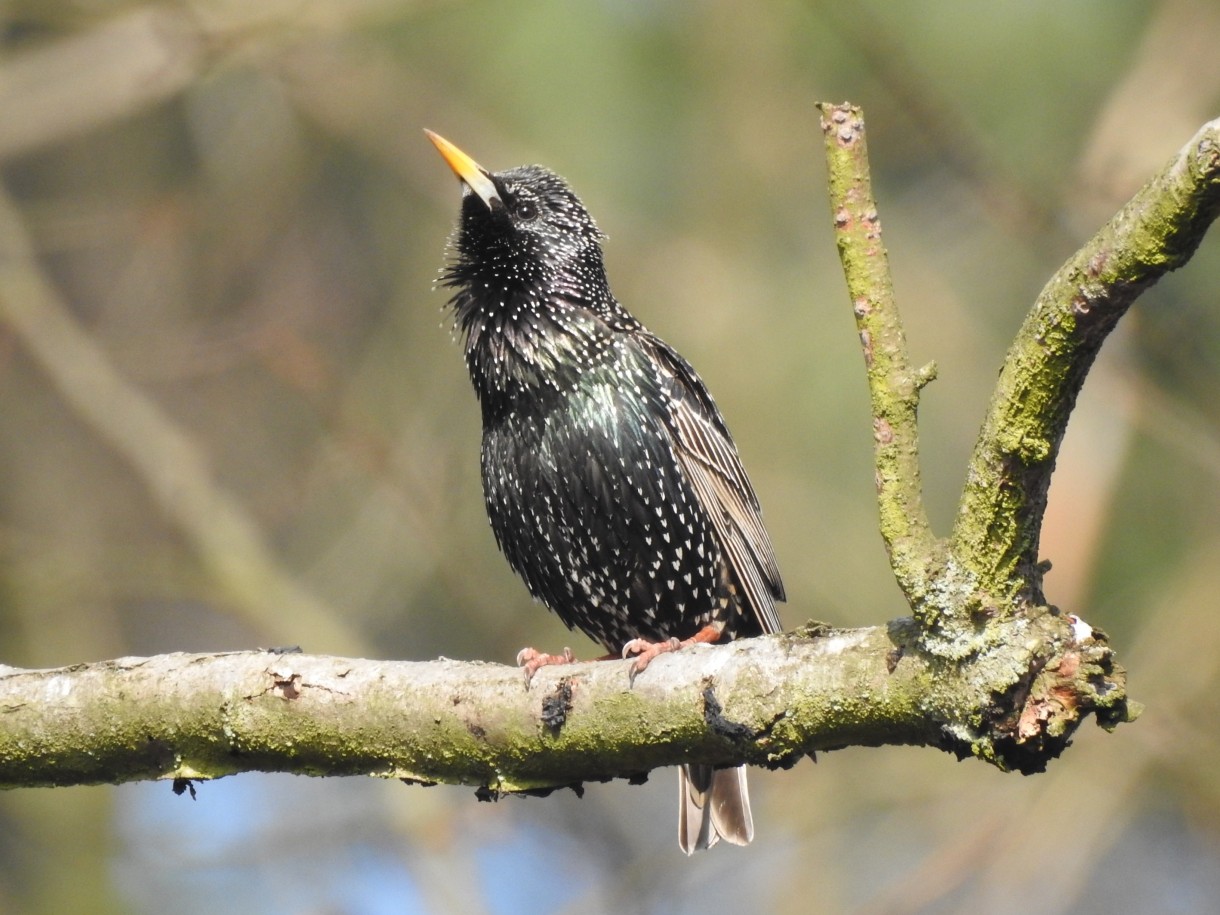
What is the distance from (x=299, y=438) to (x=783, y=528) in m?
3.18

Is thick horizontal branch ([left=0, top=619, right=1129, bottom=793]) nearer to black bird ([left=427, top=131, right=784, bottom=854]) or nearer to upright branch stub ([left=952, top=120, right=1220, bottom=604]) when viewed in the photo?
upright branch stub ([left=952, top=120, right=1220, bottom=604])

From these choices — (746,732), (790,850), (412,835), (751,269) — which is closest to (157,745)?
(746,732)

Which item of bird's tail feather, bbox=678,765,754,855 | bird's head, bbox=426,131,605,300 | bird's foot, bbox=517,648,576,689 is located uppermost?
bird's head, bbox=426,131,605,300

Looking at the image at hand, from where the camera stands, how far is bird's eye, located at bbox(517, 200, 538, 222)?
16.5 ft

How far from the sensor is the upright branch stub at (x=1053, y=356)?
82.0 inches

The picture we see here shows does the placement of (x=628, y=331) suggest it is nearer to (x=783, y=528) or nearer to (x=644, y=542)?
(x=644, y=542)

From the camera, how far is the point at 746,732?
2.84 meters

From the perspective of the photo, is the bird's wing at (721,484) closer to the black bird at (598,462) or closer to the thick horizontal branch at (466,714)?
the black bird at (598,462)

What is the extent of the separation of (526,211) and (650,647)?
2.10 meters

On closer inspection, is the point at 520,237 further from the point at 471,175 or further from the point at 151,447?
the point at 151,447

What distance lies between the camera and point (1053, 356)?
7.61 feet

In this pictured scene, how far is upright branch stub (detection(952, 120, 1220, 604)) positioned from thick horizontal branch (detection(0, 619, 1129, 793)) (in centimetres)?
25

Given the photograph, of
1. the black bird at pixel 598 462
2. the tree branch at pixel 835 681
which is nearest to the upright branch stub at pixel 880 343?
the tree branch at pixel 835 681

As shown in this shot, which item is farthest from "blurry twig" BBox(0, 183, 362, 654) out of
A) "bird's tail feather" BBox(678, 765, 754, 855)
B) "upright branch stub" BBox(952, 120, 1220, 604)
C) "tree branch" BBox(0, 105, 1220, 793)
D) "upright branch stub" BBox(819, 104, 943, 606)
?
"upright branch stub" BBox(952, 120, 1220, 604)
